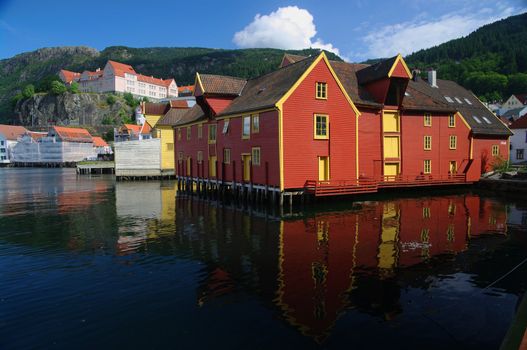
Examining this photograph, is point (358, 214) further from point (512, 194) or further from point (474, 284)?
point (512, 194)

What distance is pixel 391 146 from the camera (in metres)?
38.9

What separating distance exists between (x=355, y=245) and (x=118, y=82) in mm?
174195

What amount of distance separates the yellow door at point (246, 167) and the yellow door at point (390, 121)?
14.3 m

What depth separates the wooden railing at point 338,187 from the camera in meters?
29.8

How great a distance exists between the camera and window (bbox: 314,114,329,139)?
3053 cm

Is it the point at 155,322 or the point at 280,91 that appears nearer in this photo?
the point at 155,322

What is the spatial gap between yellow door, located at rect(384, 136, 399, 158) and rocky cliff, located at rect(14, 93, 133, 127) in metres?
141

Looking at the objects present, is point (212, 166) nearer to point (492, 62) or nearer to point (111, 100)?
point (111, 100)

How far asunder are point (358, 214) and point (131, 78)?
17349 centimetres

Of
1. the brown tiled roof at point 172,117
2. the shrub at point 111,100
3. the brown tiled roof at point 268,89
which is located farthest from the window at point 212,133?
the shrub at point 111,100

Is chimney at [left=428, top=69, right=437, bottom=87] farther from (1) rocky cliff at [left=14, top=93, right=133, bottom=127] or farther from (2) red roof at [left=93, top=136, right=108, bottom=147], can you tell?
(1) rocky cliff at [left=14, top=93, right=133, bottom=127]

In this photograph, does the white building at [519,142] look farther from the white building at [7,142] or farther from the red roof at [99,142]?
the white building at [7,142]

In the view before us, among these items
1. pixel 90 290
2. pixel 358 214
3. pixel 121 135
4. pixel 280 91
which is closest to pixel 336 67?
pixel 280 91

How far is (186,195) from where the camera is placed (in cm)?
4291
